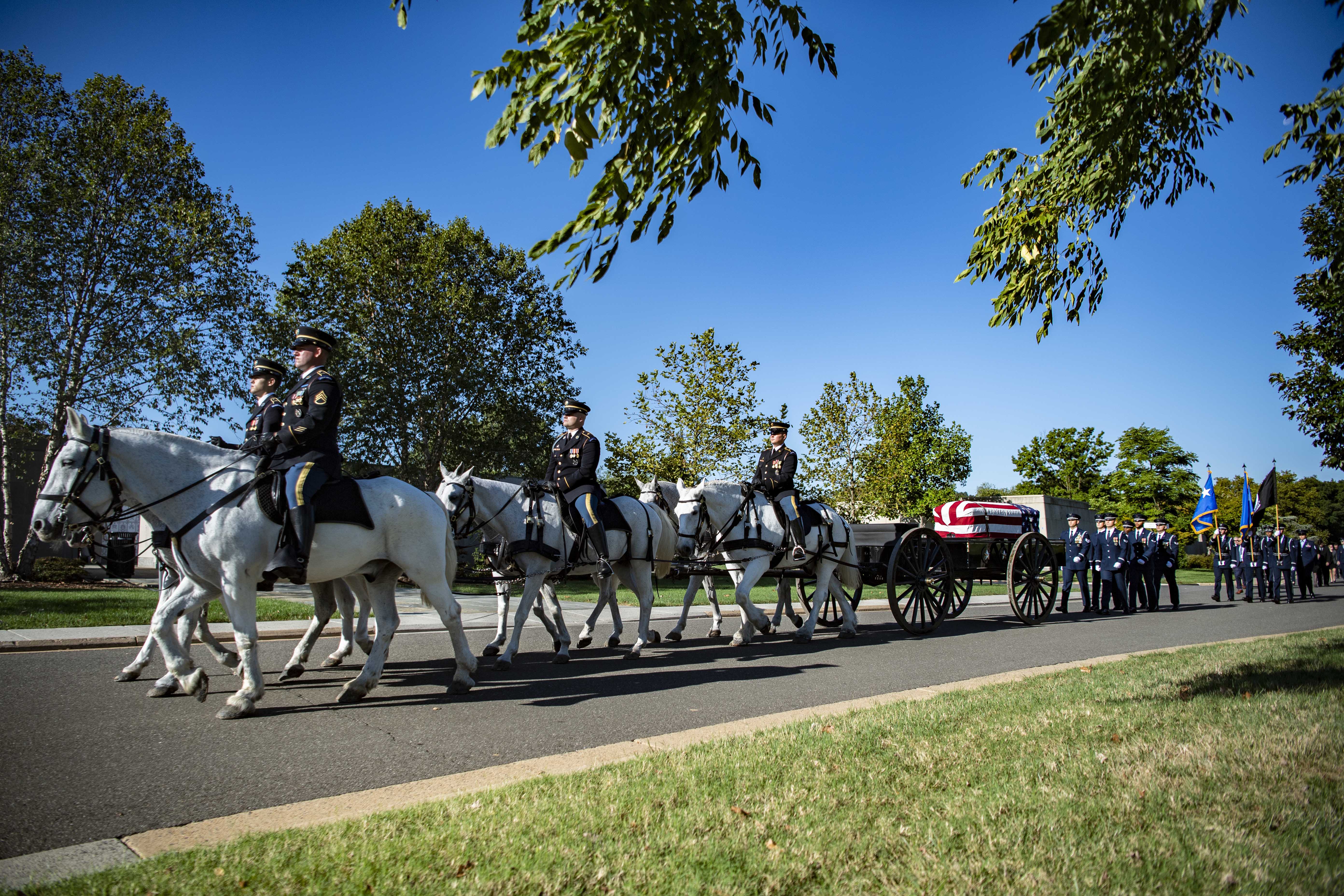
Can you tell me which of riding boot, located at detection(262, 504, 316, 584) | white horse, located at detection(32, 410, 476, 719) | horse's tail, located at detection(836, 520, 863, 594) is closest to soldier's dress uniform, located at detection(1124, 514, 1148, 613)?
horse's tail, located at detection(836, 520, 863, 594)

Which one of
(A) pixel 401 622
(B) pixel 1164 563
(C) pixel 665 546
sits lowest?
(A) pixel 401 622

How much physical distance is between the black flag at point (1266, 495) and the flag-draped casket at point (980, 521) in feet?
47.4

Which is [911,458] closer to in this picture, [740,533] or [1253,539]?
[1253,539]

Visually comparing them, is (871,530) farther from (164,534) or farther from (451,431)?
(451,431)

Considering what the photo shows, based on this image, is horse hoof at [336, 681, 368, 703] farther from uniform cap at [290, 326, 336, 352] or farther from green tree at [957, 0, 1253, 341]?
green tree at [957, 0, 1253, 341]

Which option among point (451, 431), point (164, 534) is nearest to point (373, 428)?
point (451, 431)

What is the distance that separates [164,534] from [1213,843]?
7.35 meters

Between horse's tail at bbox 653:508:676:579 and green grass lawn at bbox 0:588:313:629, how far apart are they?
217 inches

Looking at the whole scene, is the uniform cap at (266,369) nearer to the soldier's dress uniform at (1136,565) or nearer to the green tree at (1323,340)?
the green tree at (1323,340)

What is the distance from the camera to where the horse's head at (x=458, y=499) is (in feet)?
28.3

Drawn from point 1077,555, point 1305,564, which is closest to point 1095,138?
point 1077,555

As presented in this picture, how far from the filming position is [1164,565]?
1977 centimetres

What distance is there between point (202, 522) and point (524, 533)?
11.3 feet

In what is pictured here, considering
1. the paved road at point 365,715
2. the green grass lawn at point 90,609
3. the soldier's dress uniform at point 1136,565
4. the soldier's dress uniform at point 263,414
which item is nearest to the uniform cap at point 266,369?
the soldier's dress uniform at point 263,414
